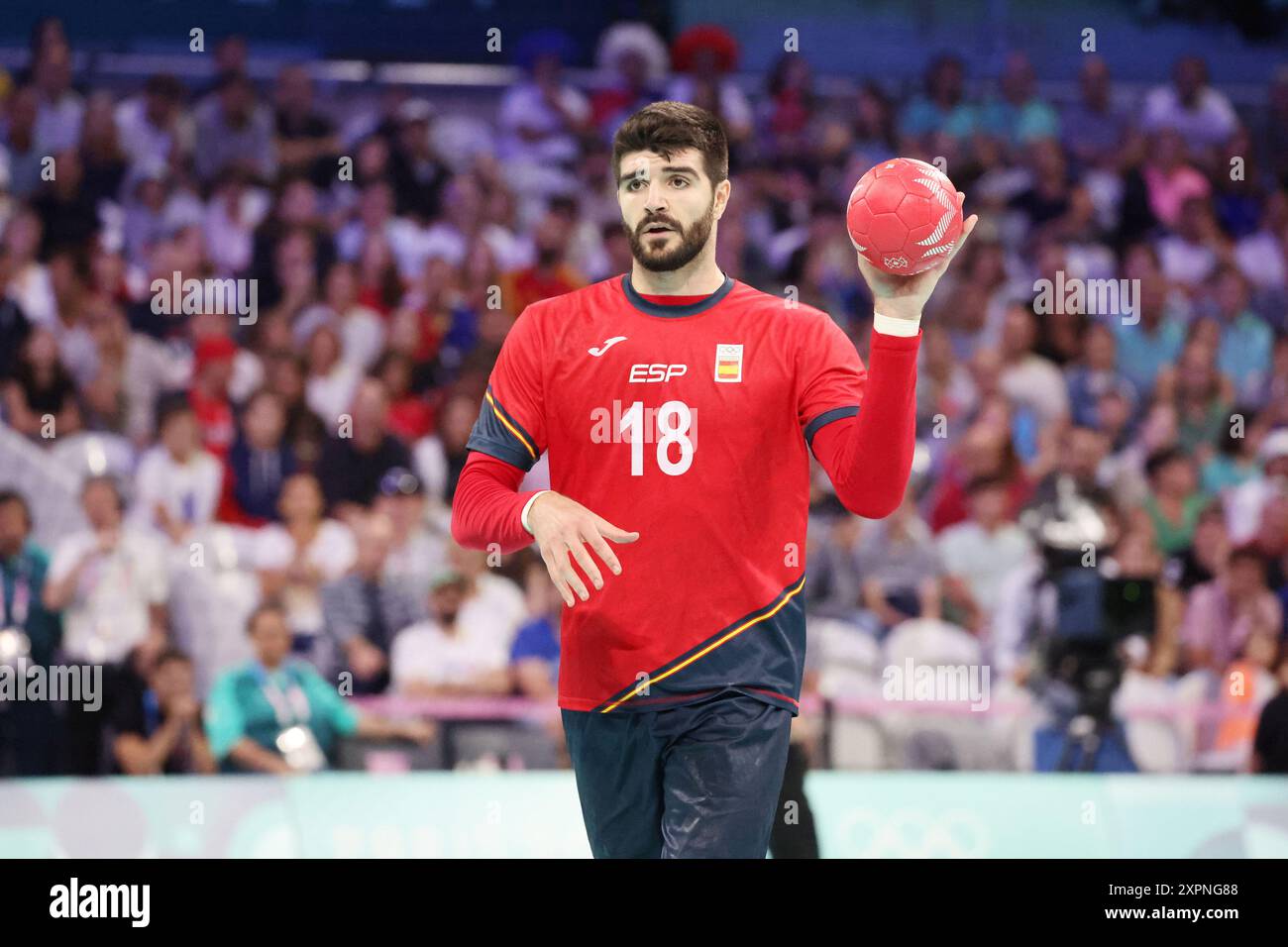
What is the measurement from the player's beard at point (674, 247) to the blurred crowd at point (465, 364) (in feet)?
15.0

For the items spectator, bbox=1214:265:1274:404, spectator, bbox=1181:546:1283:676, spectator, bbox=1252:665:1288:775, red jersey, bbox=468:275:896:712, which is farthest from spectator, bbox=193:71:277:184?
red jersey, bbox=468:275:896:712

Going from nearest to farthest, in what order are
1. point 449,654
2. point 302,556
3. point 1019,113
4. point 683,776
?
1. point 683,776
2. point 449,654
3. point 302,556
4. point 1019,113

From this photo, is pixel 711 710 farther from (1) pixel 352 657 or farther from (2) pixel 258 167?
(2) pixel 258 167

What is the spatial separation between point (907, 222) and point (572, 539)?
1.01 meters

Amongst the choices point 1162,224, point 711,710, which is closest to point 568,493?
A: point 711,710

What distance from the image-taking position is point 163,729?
8219 mm

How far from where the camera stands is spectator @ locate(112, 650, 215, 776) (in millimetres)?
8164

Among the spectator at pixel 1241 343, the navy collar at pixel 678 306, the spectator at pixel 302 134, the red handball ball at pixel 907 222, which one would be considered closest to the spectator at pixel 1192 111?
the spectator at pixel 1241 343

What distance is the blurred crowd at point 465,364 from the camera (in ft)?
28.5

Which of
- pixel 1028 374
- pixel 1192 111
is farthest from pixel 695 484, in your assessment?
pixel 1192 111

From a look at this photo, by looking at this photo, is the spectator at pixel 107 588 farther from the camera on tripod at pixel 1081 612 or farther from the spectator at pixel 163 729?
the camera on tripod at pixel 1081 612

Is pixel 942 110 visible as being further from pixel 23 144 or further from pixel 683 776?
pixel 683 776
